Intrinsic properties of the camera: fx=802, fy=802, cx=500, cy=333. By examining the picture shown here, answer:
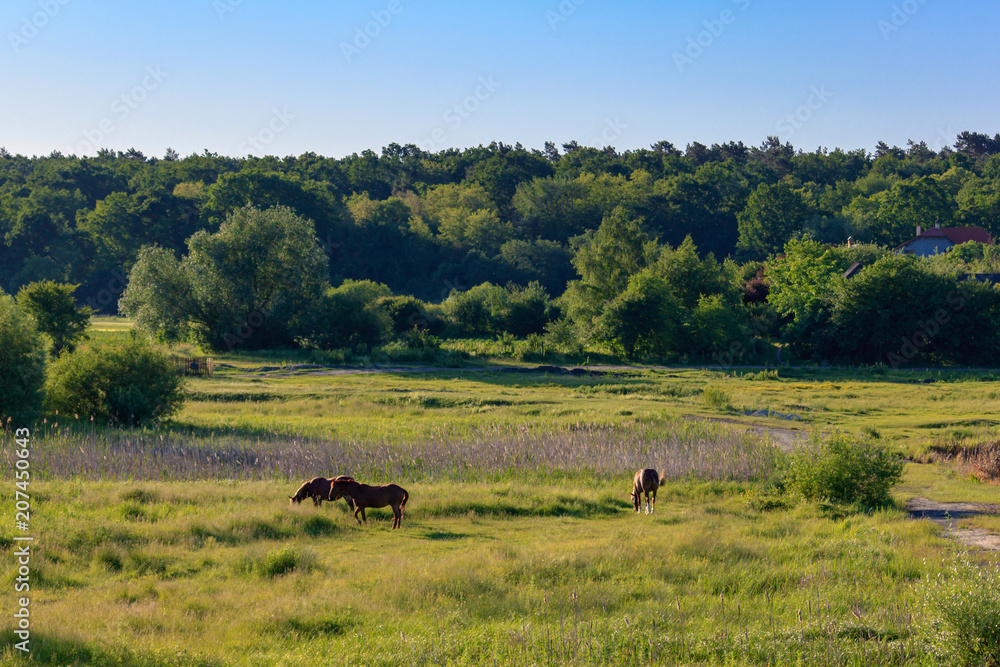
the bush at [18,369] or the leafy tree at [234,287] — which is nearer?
the bush at [18,369]

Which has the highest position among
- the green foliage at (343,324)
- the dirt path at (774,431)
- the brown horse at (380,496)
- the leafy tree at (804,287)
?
the leafy tree at (804,287)

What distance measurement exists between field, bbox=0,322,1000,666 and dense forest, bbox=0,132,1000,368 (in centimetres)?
3002

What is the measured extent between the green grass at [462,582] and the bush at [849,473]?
4.04ft

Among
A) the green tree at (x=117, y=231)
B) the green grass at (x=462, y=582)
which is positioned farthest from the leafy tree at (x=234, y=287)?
the green grass at (x=462, y=582)

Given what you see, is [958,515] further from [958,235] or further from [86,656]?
[958,235]

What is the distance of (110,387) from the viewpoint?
86.4 ft

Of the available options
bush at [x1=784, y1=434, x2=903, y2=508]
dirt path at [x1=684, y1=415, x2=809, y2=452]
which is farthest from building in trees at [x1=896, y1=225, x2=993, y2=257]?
bush at [x1=784, y1=434, x2=903, y2=508]

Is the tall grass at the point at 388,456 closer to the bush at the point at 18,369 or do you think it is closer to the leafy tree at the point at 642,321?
the bush at the point at 18,369

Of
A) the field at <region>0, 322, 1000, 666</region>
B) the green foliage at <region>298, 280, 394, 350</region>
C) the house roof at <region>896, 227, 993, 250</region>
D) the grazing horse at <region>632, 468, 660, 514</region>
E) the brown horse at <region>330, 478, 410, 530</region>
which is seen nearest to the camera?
the field at <region>0, 322, 1000, 666</region>

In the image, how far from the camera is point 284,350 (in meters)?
56.8

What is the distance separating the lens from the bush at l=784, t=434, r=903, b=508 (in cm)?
1761

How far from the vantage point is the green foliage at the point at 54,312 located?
40.7 metres

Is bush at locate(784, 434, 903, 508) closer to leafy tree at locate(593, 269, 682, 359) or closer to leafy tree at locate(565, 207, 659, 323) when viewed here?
leafy tree at locate(593, 269, 682, 359)

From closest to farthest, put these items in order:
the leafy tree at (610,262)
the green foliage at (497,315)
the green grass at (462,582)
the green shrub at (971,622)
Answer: the green shrub at (971,622) < the green grass at (462,582) < the leafy tree at (610,262) < the green foliage at (497,315)
